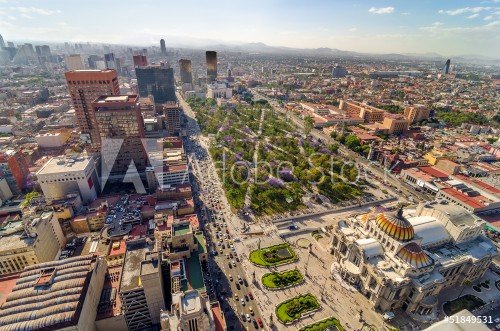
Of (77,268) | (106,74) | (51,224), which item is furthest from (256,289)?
(106,74)

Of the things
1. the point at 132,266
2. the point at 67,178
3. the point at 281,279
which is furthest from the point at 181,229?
the point at 67,178

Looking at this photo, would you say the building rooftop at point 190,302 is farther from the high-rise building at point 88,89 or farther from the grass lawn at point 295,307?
the high-rise building at point 88,89

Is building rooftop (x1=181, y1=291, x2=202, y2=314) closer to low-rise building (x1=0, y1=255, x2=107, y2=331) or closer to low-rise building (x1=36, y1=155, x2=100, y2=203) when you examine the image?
low-rise building (x1=0, y1=255, x2=107, y2=331)

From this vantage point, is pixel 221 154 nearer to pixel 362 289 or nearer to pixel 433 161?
pixel 362 289

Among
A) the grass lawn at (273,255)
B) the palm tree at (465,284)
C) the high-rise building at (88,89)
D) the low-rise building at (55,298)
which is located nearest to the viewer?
the low-rise building at (55,298)

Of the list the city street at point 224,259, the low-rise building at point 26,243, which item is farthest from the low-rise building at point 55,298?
the city street at point 224,259

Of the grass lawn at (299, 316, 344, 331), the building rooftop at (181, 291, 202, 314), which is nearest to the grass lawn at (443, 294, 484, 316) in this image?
the grass lawn at (299, 316, 344, 331)
